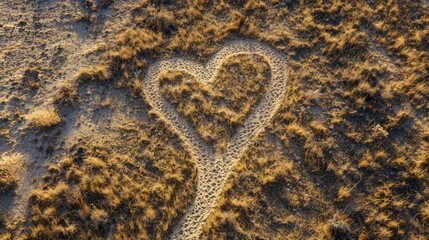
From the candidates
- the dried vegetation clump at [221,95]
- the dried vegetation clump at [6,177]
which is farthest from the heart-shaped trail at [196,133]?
the dried vegetation clump at [6,177]

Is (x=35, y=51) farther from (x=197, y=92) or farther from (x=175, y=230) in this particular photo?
(x=175, y=230)

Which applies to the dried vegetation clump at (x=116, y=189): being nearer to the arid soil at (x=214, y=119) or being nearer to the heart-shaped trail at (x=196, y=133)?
the arid soil at (x=214, y=119)

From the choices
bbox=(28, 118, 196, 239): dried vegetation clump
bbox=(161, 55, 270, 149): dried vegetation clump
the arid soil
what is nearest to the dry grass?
the arid soil

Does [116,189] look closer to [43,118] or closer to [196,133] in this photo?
[196,133]

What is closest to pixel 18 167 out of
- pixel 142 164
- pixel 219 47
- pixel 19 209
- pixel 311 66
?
pixel 19 209

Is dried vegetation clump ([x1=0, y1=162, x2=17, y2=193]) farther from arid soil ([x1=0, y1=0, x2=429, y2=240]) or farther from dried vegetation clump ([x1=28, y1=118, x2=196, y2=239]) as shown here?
dried vegetation clump ([x1=28, y1=118, x2=196, y2=239])

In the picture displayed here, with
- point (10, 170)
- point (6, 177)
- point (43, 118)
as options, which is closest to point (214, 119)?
point (43, 118)
